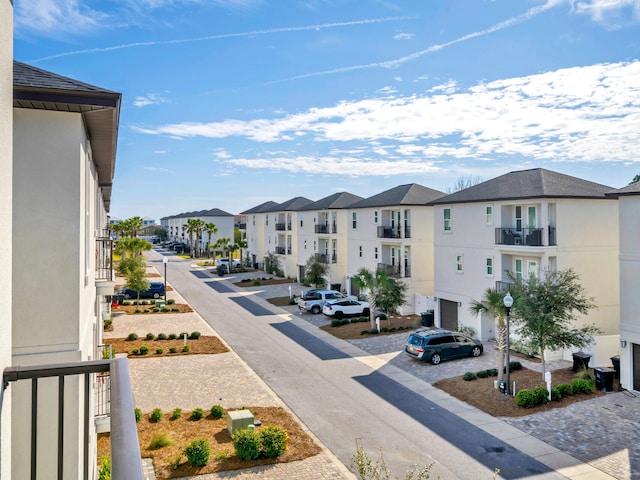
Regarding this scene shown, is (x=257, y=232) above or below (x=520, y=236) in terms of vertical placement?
above

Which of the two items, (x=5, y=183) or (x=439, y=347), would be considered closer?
(x=5, y=183)

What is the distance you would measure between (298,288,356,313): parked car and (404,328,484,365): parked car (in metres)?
12.3

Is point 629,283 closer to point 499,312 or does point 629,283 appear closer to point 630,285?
point 630,285

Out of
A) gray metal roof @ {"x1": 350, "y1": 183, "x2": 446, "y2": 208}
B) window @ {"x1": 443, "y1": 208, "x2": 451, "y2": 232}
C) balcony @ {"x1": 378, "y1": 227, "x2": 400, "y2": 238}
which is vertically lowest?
balcony @ {"x1": 378, "y1": 227, "x2": 400, "y2": 238}

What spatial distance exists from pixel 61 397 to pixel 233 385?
1680 cm

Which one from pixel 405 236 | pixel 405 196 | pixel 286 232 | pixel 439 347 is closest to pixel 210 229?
pixel 286 232

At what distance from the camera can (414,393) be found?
61.2 feet

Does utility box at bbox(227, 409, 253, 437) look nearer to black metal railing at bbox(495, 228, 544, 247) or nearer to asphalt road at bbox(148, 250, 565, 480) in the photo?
asphalt road at bbox(148, 250, 565, 480)

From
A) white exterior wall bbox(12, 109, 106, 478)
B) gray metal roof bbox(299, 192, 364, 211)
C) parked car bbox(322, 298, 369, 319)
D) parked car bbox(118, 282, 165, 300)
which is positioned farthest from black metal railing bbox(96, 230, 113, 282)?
gray metal roof bbox(299, 192, 364, 211)

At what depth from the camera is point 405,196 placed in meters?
35.4

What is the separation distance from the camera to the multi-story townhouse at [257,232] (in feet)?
206

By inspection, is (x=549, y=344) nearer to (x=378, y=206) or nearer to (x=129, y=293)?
(x=378, y=206)

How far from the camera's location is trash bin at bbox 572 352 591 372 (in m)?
20.4

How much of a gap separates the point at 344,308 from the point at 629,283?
18006 mm
